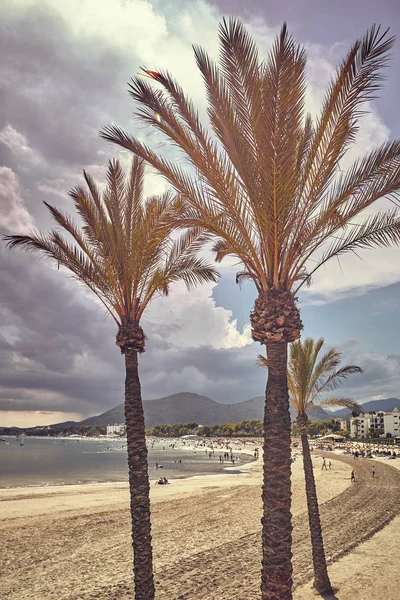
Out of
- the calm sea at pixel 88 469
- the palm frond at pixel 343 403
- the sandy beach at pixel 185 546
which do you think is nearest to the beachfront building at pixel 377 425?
the calm sea at pixel 88 469

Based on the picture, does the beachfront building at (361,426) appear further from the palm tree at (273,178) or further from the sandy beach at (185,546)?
the palm tree at (273,178)

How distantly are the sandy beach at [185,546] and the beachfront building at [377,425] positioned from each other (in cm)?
10517

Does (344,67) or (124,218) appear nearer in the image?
(344,67)

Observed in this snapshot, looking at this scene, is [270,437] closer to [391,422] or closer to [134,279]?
[134,279]

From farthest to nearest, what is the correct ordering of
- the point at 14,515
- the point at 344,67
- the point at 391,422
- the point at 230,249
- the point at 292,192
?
the point at 391,422 → the point at 14,515 → the point at 230,249 → the point at 292,192 → the point at 344,67

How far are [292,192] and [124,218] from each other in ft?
14.1

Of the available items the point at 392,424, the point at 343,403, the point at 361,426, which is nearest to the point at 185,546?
the point at 343,403

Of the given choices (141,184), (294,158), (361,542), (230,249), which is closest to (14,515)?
(361,542)

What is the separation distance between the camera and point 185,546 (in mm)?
15977

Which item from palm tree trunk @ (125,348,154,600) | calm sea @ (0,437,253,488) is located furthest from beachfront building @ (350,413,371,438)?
palm tree trunk @ (125,348,154,600)

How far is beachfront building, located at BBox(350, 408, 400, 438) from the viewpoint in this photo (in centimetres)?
12291

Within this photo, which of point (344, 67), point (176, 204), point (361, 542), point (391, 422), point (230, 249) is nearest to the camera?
point (344, 67)

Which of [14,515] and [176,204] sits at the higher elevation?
[176,204]

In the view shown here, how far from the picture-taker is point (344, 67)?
6.08m
